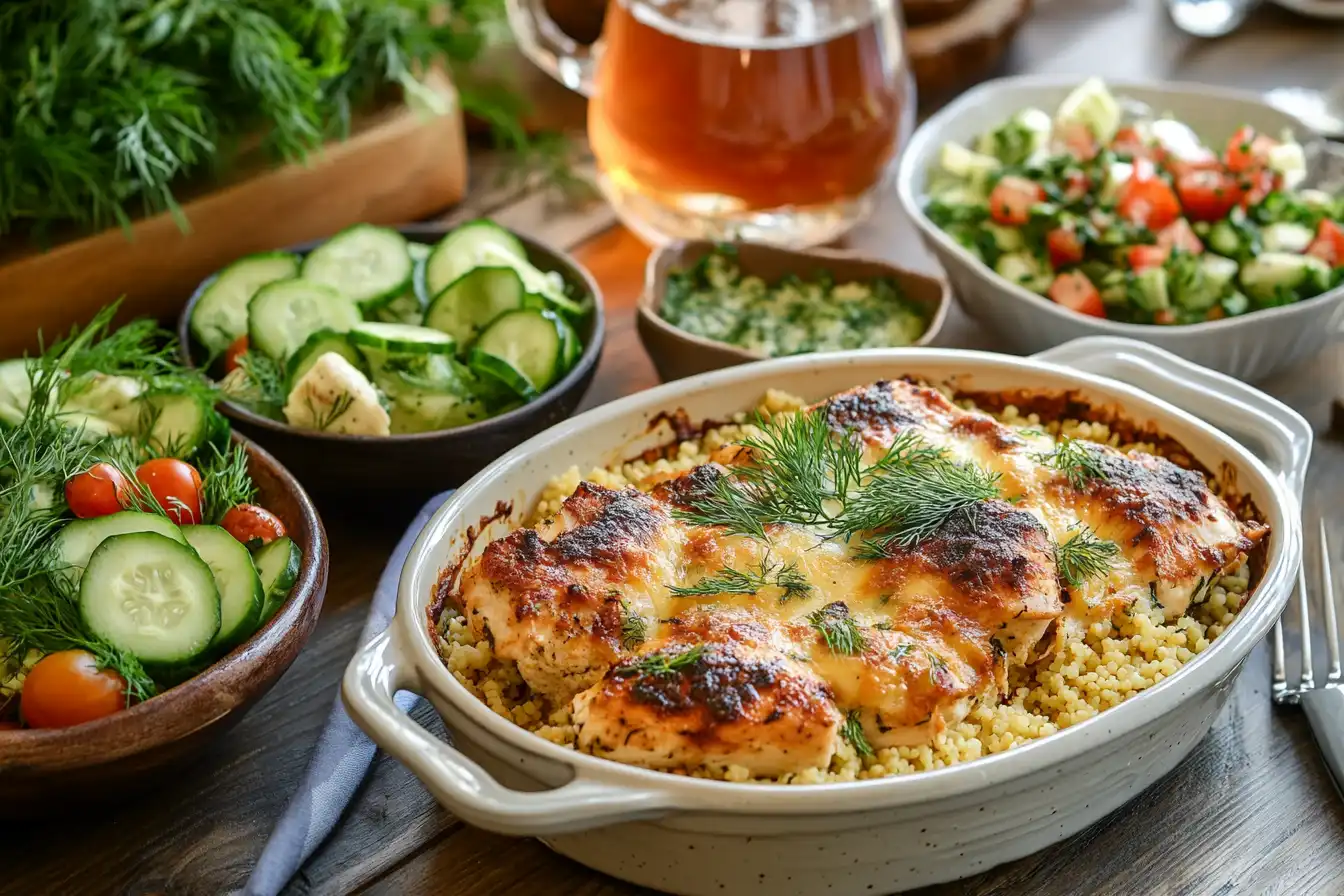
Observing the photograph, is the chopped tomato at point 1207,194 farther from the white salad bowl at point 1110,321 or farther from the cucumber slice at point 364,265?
the cucumber slice at point 364,265

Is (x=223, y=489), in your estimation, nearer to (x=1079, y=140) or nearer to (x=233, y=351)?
(x=233, y=351)

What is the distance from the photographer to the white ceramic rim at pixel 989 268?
2.54 metres

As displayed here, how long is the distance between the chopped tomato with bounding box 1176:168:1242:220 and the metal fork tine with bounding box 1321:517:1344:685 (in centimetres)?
88

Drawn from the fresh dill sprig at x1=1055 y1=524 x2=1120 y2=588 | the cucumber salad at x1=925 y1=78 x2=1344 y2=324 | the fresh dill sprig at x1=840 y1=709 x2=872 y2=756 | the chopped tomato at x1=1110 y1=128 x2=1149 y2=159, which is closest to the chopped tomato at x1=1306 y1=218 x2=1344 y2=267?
the cucumber salad at x1=925 y1=78 x2=1344 y2=324

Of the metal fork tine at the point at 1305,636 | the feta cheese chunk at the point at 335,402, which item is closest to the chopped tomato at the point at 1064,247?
the metal fork tine at the point at 1305,636

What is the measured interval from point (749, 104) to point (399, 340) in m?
0.90

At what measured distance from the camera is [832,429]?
6.81 ft

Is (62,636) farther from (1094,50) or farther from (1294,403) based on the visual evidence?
(1094,50)

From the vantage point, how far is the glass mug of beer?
280 cm

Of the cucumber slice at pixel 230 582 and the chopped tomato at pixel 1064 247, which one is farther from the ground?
the cucumber slice at pixel 230 582

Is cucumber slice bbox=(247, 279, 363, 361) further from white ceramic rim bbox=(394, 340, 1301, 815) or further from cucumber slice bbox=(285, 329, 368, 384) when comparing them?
white ceramic rim bbox=(394, 340, 1301, 815)

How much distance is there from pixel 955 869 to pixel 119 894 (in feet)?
3.62

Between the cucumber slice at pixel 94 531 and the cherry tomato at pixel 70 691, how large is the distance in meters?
0.17

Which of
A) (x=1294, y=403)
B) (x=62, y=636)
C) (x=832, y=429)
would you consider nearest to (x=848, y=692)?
(x=832, y=429)
